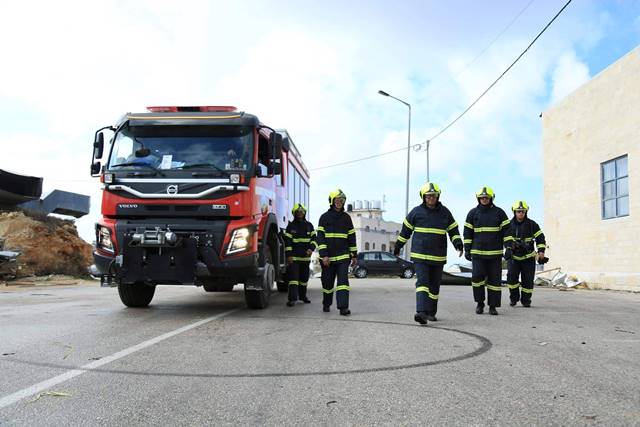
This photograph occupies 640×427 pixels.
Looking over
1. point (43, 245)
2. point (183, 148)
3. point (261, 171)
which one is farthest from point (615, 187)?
point (43, 245)

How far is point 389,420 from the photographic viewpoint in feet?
11.0

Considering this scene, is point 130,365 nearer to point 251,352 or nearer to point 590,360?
point 251,352

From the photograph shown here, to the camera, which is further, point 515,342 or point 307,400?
point 515,342

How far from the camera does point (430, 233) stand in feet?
26.3

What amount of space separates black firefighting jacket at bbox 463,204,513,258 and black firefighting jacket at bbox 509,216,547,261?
122 centimetres

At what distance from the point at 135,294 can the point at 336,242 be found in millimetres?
3443

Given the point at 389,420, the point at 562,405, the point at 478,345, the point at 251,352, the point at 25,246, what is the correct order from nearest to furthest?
the point at 389,420 → the point at 562,405 → the point at 251,352 → the point at 478,345 → the point at 25,246

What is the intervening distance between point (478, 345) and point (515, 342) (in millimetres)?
502

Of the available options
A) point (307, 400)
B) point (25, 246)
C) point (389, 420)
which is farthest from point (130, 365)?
point (25, 246)

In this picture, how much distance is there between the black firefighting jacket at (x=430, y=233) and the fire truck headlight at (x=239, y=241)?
206cm

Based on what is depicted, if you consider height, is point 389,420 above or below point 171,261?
below

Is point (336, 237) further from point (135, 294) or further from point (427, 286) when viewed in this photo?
point (135, 294)

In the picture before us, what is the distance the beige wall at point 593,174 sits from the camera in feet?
53.0

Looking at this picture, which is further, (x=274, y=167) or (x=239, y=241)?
(x=274, y=167)
